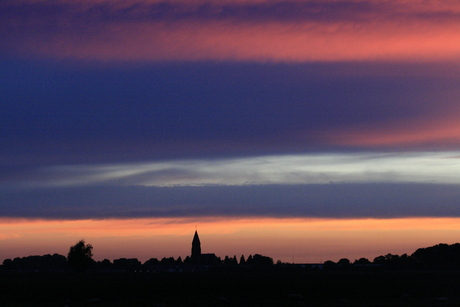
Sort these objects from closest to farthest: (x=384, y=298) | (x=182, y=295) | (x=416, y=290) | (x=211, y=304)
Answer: (x=211, y=304), (x=384, y=298), (x=182, y=295), (x=416, y=290)

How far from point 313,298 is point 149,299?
21.0 m

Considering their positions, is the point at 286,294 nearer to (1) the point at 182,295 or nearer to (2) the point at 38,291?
(1) the point at 182,295

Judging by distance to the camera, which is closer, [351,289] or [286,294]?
[286,294]

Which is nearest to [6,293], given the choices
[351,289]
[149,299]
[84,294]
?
[84,294]

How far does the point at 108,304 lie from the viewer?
70750 mm

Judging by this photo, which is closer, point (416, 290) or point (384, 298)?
point (384, 298)

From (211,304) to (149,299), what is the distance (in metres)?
12.4

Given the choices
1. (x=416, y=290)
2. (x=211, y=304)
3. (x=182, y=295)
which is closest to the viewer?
(x=211, y=304)

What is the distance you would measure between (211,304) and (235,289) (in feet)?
79.5

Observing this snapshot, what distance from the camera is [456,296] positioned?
80.4 meters

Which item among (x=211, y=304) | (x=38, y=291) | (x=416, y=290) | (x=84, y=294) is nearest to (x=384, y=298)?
(x=416, y=290)

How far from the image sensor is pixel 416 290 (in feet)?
296

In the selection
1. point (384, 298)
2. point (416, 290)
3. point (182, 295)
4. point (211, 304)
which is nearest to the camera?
point (211, 304)

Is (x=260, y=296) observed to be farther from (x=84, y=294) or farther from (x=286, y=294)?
(x=84, y=294)
